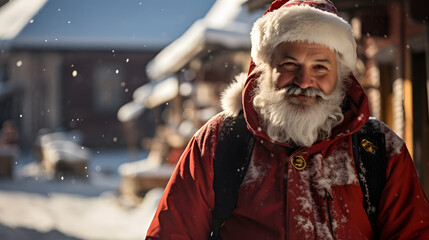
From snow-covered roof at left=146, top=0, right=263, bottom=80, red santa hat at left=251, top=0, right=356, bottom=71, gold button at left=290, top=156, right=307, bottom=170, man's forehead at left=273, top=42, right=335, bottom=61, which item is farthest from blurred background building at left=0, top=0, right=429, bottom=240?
gold button at left=290, top=156, right=307, bottom=170

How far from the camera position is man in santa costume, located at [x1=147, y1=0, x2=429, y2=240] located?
219 centimetres

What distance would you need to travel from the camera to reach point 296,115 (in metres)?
2.36

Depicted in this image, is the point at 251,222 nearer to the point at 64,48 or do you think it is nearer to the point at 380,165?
the point at 380,165

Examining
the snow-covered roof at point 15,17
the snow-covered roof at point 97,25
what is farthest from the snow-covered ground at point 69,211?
the snow-covered roof at point 15,17

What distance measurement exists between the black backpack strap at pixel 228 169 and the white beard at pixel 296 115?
11 centimetres

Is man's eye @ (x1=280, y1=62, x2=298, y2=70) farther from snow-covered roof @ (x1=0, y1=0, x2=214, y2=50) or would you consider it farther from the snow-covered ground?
snow-covered roof @ (x1=0, y1=0, x2=214, y2=50)

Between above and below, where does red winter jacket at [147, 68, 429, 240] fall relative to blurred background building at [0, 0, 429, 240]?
below

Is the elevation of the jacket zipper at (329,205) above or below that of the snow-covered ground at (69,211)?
above

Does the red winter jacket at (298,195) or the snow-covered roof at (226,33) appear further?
the snow-covered roof at (226,33)

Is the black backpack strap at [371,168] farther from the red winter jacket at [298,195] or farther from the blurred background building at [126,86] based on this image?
the blurred background building at [126,86]

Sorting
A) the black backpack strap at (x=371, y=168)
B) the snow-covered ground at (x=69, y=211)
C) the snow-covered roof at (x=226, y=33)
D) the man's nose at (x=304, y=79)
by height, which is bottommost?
the snow-covered ground at (x=69, y=211)

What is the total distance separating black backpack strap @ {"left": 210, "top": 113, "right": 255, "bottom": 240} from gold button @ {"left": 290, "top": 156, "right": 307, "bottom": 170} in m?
0.17

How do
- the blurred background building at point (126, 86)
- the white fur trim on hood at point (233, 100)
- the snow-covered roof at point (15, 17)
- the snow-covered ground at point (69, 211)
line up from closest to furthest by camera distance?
the white fur trim on hood at point (233, 100), the blurred background building at point (126, 86), the snow-covered ground at point (69, 211), the snow-covered roof at point (15, 17)

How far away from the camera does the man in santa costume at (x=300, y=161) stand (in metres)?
2.19
